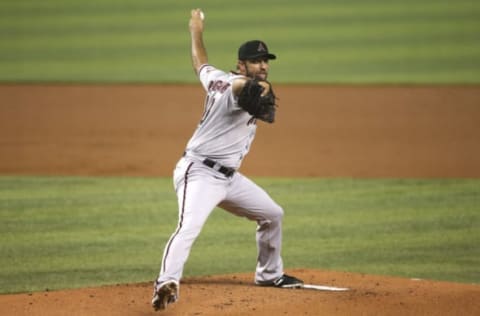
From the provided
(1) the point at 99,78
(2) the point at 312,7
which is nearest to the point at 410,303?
(1) the point at 99,78

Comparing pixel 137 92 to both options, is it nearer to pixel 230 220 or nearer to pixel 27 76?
pixel 27 76

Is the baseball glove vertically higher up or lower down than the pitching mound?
higher up

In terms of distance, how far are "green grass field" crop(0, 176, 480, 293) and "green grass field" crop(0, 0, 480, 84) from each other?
719 cm

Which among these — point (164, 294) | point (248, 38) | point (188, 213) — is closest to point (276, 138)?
point (188, 213)

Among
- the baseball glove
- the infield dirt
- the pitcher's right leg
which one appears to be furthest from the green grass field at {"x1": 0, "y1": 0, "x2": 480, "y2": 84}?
the baseball glove

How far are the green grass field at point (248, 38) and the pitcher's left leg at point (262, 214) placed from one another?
11.0 metres

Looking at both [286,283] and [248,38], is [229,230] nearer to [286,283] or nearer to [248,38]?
[286,283]

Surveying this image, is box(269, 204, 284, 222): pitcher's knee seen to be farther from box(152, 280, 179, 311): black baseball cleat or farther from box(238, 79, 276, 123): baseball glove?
box(152, 280, 179, 311): black baseball cleat

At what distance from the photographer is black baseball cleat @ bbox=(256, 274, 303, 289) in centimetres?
732

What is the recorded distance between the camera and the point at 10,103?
16.1 m

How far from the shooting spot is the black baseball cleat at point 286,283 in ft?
24.0

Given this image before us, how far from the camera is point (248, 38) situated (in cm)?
2220

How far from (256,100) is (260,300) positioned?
54.0 inches

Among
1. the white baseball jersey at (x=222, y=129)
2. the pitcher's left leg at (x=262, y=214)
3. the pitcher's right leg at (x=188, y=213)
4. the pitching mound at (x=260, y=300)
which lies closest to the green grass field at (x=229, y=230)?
the pitching mound at (x=260, y=300)
